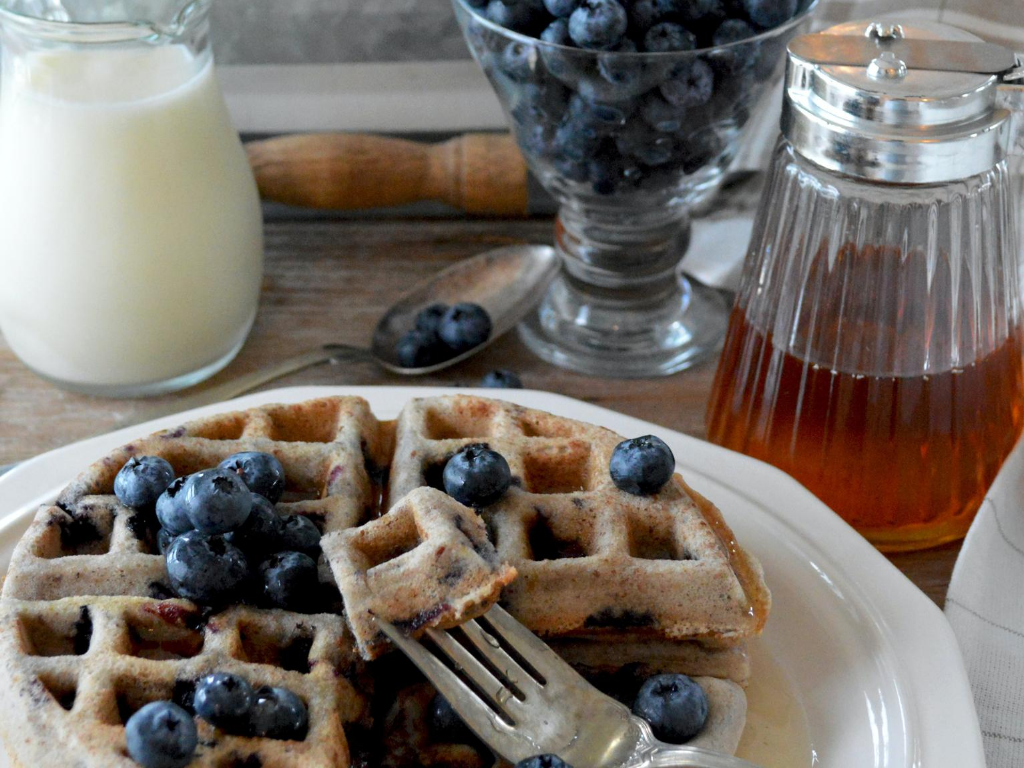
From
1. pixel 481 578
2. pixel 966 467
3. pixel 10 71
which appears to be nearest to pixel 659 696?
pixel 481 578

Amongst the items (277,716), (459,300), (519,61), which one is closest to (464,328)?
Answer: (459,300)

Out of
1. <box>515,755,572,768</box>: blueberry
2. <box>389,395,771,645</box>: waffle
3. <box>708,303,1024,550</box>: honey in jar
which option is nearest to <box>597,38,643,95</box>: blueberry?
<box>708,303,1024,550</box>: honey in jar

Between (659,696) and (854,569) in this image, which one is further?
(854,569)

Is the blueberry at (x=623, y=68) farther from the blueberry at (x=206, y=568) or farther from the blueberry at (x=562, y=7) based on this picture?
the blueberry at (x=206, y=568)

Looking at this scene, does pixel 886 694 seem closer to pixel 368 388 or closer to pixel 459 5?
pixel 368 388

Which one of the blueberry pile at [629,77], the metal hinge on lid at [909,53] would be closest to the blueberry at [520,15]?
the blueberry pile at [629,77]

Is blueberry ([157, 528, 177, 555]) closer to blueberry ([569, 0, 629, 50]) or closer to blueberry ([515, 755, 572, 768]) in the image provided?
blueberry ([515, 755, 572, 768])
